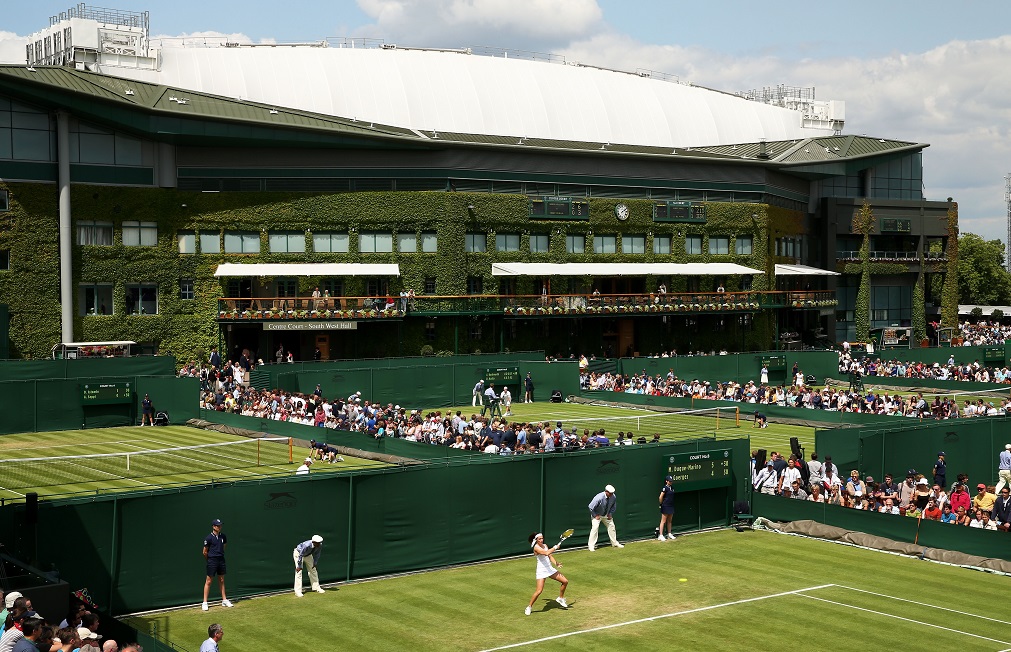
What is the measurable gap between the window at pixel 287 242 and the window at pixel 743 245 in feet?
110

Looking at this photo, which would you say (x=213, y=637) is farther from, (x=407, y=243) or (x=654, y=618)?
(x=407, y=243)

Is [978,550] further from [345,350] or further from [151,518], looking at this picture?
[345,350]

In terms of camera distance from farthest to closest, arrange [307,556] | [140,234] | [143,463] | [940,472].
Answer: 1. [140,234]
2. [143,463]
3. [940,472]
4. [307,556]

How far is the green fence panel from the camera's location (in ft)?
158

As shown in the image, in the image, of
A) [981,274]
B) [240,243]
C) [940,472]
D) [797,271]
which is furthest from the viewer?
[981,274]

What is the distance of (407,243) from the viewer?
7412cm

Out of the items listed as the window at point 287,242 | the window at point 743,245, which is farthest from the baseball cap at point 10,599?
the window at point 743,245

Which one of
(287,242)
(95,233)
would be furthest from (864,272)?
(95,233)

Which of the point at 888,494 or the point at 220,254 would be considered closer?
the point at 888,494

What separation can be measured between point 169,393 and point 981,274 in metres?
124

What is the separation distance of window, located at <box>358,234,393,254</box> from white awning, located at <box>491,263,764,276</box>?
7.18 m

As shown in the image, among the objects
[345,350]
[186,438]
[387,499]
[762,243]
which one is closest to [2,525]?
[387,499]

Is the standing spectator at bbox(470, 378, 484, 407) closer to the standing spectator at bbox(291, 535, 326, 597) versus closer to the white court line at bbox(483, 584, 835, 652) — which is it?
the standing spectator at bbox(291, 535, 326, 597)

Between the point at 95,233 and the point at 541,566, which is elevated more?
the point at 95,233
